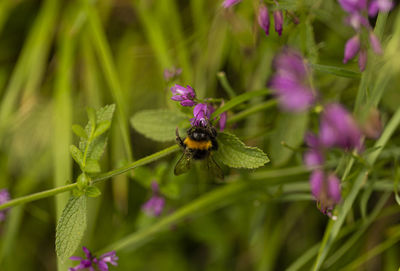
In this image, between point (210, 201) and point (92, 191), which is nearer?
point (92, 191)

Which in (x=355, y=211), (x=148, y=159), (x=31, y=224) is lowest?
(x=355, y=211)

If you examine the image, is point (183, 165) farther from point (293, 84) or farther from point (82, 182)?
A: point (293, 84)

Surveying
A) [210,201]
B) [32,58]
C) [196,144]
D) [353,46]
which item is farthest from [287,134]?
[32,58]

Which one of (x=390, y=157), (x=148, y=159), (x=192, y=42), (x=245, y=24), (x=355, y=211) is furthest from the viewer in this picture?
(x=192, y=42)

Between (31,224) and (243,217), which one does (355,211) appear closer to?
(243,217)

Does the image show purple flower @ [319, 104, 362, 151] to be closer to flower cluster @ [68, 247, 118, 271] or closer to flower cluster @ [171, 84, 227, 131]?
flower cluster @ [171, 84, 227, 131]

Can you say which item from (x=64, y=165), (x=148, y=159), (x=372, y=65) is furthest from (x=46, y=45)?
(x=372, y=65)
